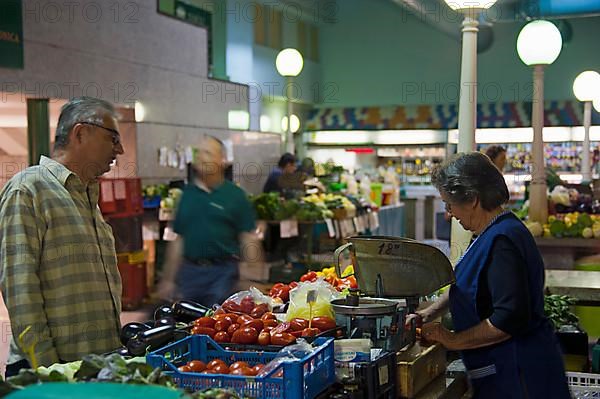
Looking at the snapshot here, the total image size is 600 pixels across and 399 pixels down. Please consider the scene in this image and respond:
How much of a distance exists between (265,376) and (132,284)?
677 cm

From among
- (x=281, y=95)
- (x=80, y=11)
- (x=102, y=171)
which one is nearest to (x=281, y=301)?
(x=102, y=171)

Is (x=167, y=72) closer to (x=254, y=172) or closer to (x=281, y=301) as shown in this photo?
(x=254, y=172)

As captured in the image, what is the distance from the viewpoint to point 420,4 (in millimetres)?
13086

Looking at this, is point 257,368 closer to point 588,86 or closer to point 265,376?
point 265,376

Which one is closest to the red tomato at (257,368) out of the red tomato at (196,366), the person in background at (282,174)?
the red tomato at (196,366)

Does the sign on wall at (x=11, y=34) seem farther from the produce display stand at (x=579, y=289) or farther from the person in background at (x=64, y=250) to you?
the produce display stand at (x=579, y=289)

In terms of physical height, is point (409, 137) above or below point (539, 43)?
below

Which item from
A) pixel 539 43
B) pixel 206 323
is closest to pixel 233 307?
pixel 206 323

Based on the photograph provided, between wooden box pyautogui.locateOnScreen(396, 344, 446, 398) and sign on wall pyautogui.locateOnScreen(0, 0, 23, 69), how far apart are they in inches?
254

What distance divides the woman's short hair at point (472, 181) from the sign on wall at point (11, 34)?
6.48 metres

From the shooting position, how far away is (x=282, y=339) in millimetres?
2652

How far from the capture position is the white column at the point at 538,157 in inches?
284

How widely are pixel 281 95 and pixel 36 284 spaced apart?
16431 mm

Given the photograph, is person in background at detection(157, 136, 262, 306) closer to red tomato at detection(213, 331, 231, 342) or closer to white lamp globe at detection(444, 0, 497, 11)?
white lamp globe at detection(444, 0, 497, 11)
